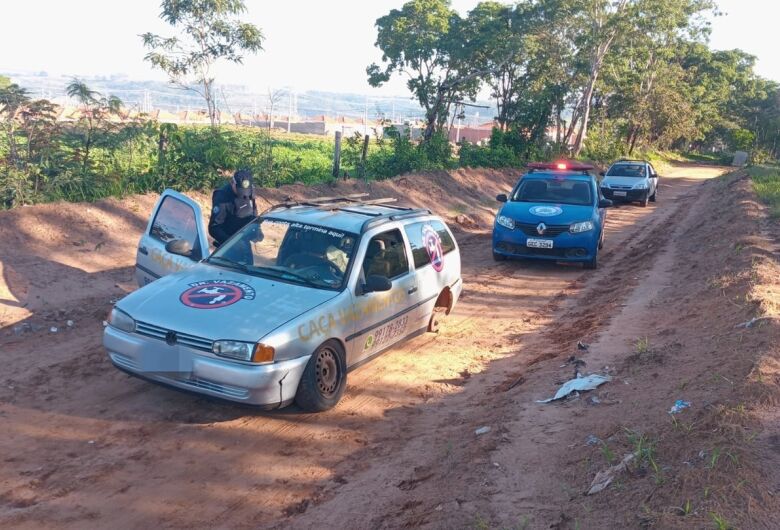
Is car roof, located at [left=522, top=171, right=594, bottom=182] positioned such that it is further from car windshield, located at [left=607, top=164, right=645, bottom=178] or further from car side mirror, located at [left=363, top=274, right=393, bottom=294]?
car windshield, located at [left=607, top=164, right=645, bottom=178]

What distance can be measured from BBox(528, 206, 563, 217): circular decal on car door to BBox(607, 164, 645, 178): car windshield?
13894 millimetres

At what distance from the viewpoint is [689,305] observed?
27.2 feet

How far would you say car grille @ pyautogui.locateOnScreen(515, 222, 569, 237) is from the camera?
39.0 feet

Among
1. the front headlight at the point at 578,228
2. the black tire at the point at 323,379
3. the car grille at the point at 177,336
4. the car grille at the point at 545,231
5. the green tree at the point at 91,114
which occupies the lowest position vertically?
the black tire at the point at 323,379

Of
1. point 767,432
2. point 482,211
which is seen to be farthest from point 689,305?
point 482,211

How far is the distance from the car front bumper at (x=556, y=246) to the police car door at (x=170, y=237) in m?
6.47

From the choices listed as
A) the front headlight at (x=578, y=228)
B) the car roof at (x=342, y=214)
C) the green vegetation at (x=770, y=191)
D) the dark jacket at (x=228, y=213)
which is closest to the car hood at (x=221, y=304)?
the car roof at (x=342, y=214)

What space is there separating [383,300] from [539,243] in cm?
605

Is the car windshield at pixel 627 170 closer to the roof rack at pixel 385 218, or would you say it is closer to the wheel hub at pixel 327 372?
the roof rack at pixel 385 218

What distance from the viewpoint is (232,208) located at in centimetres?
816

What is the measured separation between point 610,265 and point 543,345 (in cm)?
563

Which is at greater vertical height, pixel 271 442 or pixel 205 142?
pixel 205 142

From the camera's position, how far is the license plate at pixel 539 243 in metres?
11.9

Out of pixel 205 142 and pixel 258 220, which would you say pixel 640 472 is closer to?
pixel 258 220
